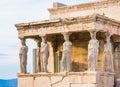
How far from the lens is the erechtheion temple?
16188mm

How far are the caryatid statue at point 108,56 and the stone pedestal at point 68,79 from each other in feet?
1.10

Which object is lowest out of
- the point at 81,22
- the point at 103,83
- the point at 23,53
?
the point at 103,83

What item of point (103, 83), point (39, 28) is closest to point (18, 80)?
point (39, 28)

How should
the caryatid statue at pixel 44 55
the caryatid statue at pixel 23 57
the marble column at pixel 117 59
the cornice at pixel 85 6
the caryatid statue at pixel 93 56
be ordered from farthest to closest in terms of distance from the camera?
1. the cornice at pixel 85 6
2. the caryatid statue at pixel 23 57
3. the marble column at pixel 117 59
4. the caryatid statue at pixel 44 55
5. the caryatid statue at pixel 93 56

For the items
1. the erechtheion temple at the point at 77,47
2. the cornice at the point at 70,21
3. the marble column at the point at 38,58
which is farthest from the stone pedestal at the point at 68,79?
the cornice at the point at 70,21

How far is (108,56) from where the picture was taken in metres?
16.9

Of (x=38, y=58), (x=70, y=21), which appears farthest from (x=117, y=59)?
(x=38, y=58)

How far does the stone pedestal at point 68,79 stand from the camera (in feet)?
52.5

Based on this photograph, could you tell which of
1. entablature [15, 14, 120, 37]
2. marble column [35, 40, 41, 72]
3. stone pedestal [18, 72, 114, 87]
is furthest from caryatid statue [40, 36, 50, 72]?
marble column [35, 40, 41, 72]

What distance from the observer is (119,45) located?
18250 mm

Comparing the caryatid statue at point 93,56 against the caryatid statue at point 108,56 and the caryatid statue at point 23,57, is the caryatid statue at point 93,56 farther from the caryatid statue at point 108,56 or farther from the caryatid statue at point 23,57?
the caryatid statue at point 23,57

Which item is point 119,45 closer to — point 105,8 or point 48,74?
point 105,8

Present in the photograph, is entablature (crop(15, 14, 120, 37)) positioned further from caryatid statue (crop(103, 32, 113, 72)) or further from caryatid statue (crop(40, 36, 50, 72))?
caryatid statue (crop(40, 36, 50, 72))

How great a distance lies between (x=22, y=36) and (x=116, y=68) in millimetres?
4456
